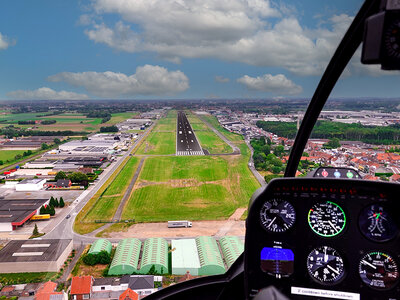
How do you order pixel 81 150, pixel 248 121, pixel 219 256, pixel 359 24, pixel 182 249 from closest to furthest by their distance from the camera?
pixel 359 24 → pixel 219 256 → pixel 182 249 → pixel 248 121 → pixel 81 150

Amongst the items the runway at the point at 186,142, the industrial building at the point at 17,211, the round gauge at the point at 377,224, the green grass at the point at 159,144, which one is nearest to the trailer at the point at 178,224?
the industrial building at the point at 17,211

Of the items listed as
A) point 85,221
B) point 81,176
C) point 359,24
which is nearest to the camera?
point 359,24

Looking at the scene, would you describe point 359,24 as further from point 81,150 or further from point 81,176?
point 81,150

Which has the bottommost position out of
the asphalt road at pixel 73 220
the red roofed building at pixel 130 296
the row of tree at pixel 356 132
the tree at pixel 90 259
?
the asphalt road at pixel 73 220

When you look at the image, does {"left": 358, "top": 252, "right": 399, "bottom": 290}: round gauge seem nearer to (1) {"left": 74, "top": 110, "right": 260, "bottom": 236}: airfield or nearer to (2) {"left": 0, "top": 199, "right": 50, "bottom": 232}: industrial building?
(1) {"left": 74, "top": 110, "right": 260, "bottom": 236}: airfield

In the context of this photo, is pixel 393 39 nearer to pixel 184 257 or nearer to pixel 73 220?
pixel 184 257

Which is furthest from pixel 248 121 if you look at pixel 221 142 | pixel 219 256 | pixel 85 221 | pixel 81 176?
pixel 219 256

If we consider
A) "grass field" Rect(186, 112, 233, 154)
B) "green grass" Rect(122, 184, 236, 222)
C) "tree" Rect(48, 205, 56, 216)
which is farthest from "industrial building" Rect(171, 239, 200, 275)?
"grass field" Rect(186, 112, 233, 154)

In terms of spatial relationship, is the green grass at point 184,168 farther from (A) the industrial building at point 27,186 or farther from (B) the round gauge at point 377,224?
(B) the round gauge at point 377,224
